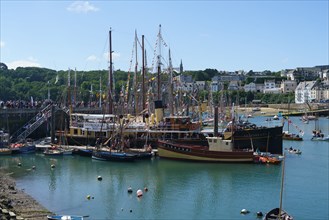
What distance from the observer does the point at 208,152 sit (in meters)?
54.2

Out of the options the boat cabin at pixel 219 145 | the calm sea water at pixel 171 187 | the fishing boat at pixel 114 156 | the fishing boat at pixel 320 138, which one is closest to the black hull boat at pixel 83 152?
the calm sea water at pixel 171 187

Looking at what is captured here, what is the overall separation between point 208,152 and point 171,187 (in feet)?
41.8

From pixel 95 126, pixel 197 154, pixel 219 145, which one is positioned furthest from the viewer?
pixel 95 126

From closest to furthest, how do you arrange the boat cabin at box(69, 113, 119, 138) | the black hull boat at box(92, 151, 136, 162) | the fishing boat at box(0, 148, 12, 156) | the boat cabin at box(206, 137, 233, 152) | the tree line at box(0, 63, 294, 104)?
the black hull boat at box(92, 151, 136, 162) < the boat cabin at box(206, 137, 233, 152) < the fishing boat at box(0, 148, 12, 156) < the boat cabin at box(69, 113, 119, 138) < the tree line at box(0, 63, 294, 104)

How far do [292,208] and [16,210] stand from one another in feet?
61.9

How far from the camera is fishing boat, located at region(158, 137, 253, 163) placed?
53312 mm

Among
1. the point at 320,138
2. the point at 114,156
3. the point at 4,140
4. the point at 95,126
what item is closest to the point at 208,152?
the point at 114,156

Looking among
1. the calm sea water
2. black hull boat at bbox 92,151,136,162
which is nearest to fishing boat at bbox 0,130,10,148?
the calm sea water

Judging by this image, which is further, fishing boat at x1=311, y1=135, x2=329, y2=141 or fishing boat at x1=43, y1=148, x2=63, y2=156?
fishing boat at x1=311, y1=135, x2=329, y2=141

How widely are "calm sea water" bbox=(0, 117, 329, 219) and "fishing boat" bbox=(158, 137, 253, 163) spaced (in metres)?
1.14

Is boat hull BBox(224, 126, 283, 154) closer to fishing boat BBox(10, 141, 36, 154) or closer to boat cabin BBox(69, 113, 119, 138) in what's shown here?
boat cabin BBox(69, 113, 119, 138)

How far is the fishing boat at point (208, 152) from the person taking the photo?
175 ft

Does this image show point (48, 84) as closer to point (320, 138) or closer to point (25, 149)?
point (25, 149)

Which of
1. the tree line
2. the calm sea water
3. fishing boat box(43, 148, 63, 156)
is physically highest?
the tree line
